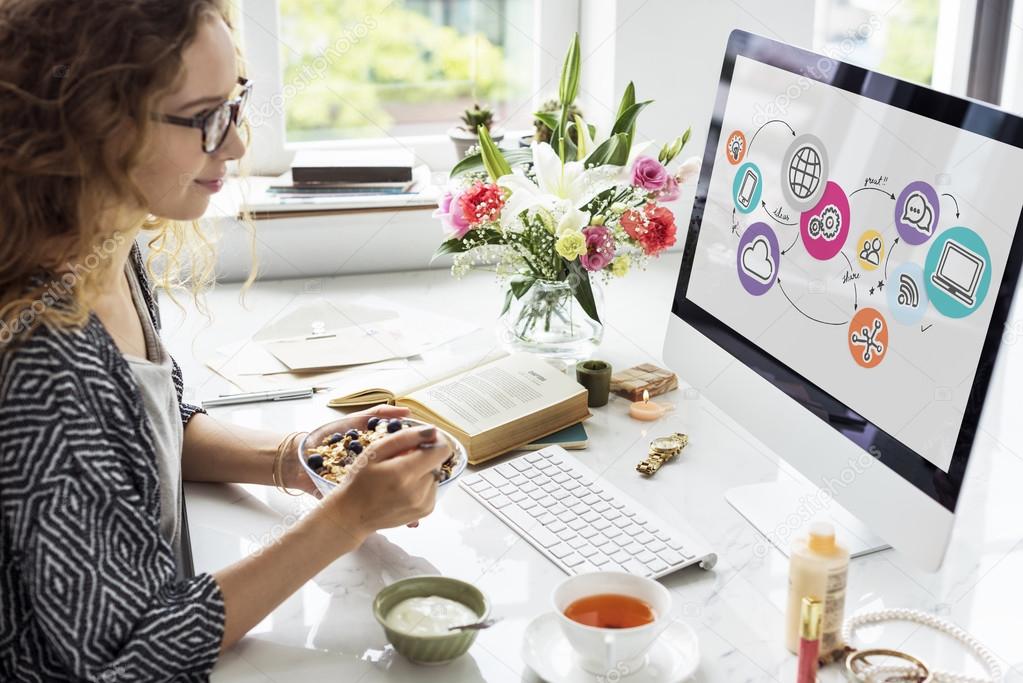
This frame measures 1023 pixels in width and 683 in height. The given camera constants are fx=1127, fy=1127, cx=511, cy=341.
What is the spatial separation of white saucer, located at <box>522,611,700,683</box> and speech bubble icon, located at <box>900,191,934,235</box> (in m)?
0.42

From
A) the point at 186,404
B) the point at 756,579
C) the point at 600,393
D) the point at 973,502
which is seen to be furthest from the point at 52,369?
the point at 973,502

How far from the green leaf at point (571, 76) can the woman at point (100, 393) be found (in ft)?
2.50

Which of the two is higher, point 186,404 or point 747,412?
point 747,412

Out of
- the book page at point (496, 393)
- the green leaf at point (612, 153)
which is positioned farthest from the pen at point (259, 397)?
the green leaf at point (612, 153)

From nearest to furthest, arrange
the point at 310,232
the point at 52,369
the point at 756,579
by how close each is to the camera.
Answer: the point at 52,369 → the point at 756,579 → the point at 310,232

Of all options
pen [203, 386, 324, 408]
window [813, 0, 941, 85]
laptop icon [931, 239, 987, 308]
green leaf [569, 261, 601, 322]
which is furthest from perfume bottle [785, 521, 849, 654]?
window [813, 0, 941, 85]

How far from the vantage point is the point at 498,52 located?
7.98ft

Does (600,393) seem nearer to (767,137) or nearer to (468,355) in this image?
(468,355)

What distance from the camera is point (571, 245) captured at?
152 centimetres

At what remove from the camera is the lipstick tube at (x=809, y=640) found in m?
0.87

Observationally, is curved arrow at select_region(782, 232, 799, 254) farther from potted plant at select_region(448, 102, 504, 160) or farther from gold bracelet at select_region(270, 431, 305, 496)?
potted plant at select_region(448, 102, 504, 160)

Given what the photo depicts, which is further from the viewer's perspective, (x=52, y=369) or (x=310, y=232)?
(x=310, y=232)

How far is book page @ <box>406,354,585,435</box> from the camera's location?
1.42m

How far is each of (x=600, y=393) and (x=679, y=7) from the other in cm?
98
